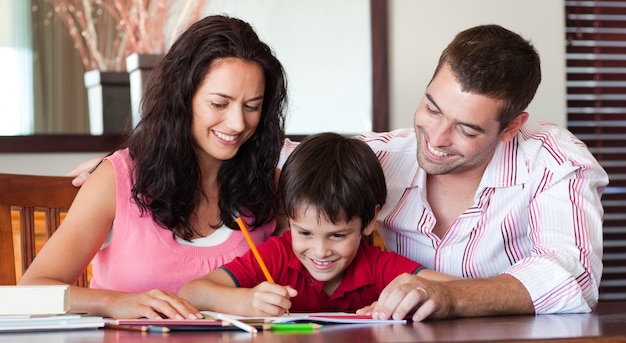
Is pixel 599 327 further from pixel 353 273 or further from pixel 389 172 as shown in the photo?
pixel 389 172

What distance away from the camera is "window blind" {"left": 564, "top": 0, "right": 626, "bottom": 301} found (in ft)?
11.6

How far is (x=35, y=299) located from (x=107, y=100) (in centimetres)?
174

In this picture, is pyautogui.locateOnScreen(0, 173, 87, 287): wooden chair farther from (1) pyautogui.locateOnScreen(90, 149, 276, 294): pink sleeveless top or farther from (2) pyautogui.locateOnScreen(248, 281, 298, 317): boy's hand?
(2) pyautogui.locateOnScreen(248, 281, 298, 317): boy's hand

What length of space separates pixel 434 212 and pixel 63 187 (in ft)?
2.57

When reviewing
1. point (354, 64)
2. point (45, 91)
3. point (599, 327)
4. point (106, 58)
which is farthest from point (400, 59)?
point (599, 327)

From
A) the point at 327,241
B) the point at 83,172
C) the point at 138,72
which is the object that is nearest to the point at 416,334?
the point at 327,241

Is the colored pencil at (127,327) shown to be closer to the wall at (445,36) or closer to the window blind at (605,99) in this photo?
the wall at (445,36)

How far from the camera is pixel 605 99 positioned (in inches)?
144

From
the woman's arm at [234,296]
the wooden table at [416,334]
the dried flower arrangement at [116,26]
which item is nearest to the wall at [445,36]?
the dried flower arrangement at [116,26]

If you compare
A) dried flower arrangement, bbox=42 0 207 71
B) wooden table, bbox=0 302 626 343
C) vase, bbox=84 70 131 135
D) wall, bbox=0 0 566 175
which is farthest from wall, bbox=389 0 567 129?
wooden table, bbox=0 302 626 343

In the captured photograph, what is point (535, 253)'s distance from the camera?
5.57ft

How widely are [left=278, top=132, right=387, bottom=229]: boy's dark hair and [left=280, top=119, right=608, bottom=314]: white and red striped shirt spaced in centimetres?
15

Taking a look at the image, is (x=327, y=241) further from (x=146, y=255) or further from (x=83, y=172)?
(x=83, y=172)

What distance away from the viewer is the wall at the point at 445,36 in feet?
10.2
